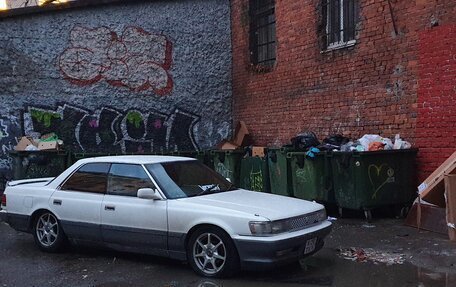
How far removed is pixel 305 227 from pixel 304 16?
21.6ft

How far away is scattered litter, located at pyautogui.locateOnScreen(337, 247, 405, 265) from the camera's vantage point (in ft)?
21.1

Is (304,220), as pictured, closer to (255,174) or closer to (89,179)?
(89,179)

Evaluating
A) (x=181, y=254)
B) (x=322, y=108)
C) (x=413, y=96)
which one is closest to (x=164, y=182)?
(x=181, y=254)

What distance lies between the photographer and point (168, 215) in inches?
233

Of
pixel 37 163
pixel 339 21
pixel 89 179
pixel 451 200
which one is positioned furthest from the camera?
pixel 37 163

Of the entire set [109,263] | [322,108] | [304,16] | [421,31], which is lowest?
[109,263]

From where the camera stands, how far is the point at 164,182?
628 cm

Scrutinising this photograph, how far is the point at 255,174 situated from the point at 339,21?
3.41 metres

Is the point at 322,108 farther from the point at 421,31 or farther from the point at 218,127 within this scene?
the point at 218,127

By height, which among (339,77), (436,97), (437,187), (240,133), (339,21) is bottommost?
(437,187)

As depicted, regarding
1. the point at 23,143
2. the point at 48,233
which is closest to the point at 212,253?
the point at 48,233

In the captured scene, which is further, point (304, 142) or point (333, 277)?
point (304, 142)

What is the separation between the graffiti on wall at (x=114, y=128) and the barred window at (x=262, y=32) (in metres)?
2.34

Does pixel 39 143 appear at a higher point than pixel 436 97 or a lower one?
lower
